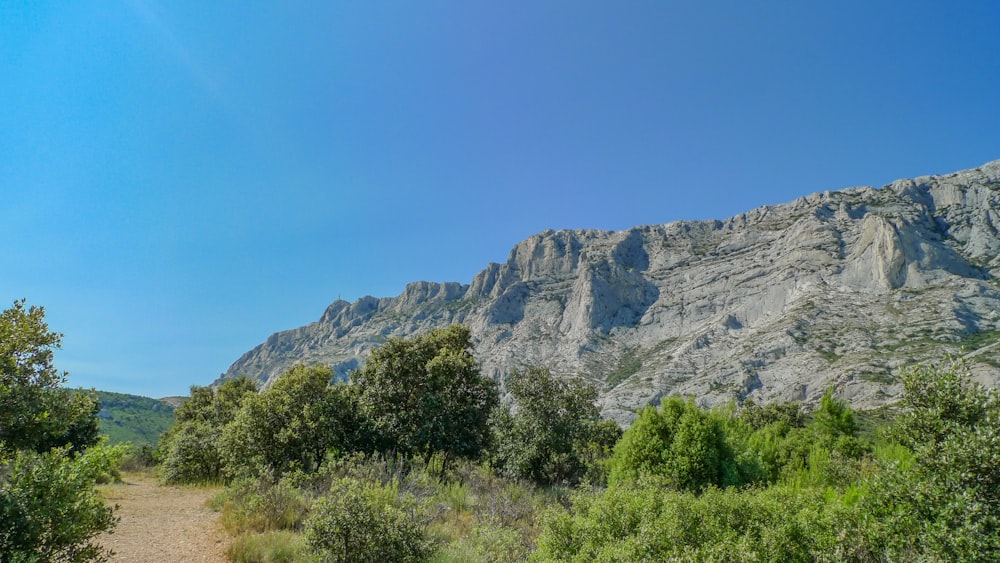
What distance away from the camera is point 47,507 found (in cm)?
595

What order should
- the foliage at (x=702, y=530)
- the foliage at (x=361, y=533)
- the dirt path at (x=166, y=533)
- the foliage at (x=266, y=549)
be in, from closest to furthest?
1. the foliage at (x=702, y=530)
2. the foliage at (x=361, y=533)
3. the foliage at (x=266, y=549)
4. the dirt path at (x=166, y=533)

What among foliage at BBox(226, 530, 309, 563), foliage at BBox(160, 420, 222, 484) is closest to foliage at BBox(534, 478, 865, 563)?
foliage at BBox(226, 530, 309, 563)

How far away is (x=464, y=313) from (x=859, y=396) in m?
139

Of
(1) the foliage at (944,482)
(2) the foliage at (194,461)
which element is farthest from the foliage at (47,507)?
(2) the foliage at (194,461)

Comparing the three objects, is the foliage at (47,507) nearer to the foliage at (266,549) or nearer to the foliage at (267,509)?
the foliage at (266,549)

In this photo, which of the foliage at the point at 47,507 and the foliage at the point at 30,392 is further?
the foliage at the point at 30,392

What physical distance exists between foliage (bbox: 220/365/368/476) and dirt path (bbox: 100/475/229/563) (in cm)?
214

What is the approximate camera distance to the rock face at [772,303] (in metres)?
94.8

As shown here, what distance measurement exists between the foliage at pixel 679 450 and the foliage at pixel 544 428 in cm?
287

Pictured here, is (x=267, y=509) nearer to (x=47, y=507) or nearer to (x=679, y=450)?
(x=47, y=507)

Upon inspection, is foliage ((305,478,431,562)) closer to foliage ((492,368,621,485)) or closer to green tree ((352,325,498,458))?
green tree ((352,325,498,458))

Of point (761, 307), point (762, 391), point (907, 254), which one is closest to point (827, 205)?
point (907, 254)

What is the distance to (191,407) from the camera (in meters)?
38.3

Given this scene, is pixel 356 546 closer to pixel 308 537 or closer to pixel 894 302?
pixel 308 537
